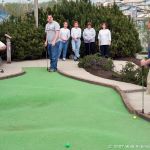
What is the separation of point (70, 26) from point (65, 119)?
13.2 m

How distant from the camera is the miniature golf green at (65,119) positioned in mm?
7477

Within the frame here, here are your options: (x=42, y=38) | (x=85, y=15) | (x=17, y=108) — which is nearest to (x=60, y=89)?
(x=17, y=108)

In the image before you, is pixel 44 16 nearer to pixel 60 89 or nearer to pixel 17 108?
pixel 60 89

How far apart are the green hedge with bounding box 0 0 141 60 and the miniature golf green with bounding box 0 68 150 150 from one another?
7.22m

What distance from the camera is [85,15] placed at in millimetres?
22422

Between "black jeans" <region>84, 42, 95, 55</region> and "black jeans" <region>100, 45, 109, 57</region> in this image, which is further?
"black jeans" <region>84, 42, 95, 55</region>

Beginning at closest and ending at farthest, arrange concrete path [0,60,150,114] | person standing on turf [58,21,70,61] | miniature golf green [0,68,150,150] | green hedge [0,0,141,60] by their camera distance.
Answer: miniature golf green [0,68,150,150]
concrete path [0,60,150,114]
person standing on turf [58,21,70,61]
green hedge [0,0,141,60]

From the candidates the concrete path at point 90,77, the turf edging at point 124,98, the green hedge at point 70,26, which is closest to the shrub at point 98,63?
the concrete path at point 90,77

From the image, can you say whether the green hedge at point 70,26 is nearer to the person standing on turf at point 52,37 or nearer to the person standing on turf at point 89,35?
the person standing on turf at point 89,35

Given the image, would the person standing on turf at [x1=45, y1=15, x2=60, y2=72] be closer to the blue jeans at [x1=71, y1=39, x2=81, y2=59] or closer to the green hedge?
the blue jeans at [x1=71, y1=39, x2=81, y2=59]

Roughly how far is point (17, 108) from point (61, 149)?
3.28m

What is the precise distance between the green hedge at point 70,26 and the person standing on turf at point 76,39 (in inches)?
36.5

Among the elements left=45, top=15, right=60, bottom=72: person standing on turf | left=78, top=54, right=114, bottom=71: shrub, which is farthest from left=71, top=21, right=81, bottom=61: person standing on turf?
left=45, top=15, right=60, bottom=72: person standing on turf

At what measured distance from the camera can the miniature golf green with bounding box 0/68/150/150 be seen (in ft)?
24.5
